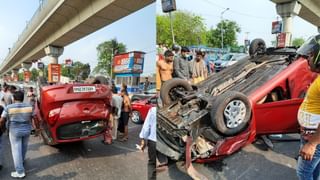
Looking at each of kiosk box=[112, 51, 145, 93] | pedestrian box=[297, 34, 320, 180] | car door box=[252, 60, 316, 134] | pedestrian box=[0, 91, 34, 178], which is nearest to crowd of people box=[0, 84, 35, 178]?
pedestrian box=[0, 91, 34, 178]

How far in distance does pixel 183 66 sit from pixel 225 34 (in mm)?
192

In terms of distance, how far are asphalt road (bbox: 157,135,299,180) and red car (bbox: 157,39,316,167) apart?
59 millimetres

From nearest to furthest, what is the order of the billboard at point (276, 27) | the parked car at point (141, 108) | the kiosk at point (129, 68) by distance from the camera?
the kiosk at point (129, 68) → the parked car at point (141, 108) → the billboard at point (276, 27)

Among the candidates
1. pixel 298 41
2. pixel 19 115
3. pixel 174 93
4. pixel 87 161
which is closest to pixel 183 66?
pixel 174 93

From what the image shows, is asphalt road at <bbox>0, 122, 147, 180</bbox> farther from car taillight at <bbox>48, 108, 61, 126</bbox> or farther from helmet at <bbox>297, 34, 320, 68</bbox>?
helmet at <bbox>297, 34, 320, 68</bbox>

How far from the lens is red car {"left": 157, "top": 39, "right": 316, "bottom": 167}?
104cm

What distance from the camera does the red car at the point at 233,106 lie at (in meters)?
1.04

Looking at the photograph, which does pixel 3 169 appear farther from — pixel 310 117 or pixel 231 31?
pixel 310 117

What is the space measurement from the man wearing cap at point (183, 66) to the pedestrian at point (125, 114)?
0.16 metres

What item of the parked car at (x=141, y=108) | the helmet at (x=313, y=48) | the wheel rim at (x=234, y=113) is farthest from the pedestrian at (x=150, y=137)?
the helmet at (x=313, y=48)

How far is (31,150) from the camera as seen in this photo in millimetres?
954

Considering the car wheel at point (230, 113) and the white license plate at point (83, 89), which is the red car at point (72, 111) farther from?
the car wheel at point (230, 113)

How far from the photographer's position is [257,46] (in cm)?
136

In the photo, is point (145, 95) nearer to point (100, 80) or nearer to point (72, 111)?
point (100, 80)
